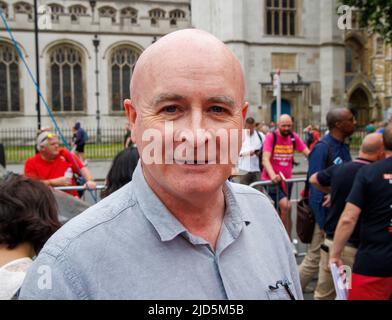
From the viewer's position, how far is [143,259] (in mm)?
1158

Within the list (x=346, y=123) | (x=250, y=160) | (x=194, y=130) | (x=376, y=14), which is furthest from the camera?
(x=376, y=14)

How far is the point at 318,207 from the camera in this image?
4.74 meters

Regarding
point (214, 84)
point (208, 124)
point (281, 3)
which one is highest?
point (281, 3)

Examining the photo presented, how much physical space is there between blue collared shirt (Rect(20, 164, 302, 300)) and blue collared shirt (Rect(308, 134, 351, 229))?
11.5ft

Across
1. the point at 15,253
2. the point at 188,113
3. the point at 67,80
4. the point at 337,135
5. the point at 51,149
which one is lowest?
the point at 15,253

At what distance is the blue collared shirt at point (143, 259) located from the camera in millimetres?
1120

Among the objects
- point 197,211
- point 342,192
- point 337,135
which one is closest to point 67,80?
point 337,135

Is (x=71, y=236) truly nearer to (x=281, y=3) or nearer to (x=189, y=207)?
(x=189, y=207)

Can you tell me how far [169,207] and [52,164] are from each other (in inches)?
186

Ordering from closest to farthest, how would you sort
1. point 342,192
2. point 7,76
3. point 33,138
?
1. point 342,192
2. point 33,138
3. point 7,76

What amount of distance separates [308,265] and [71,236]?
4.07 meters

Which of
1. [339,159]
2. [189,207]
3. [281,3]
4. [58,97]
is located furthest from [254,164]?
[58,97]

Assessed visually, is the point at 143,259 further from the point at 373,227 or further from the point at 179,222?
the point at 373,227

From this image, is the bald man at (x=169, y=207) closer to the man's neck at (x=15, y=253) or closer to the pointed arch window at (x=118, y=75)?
the man's neck at (x=15, y=253)
